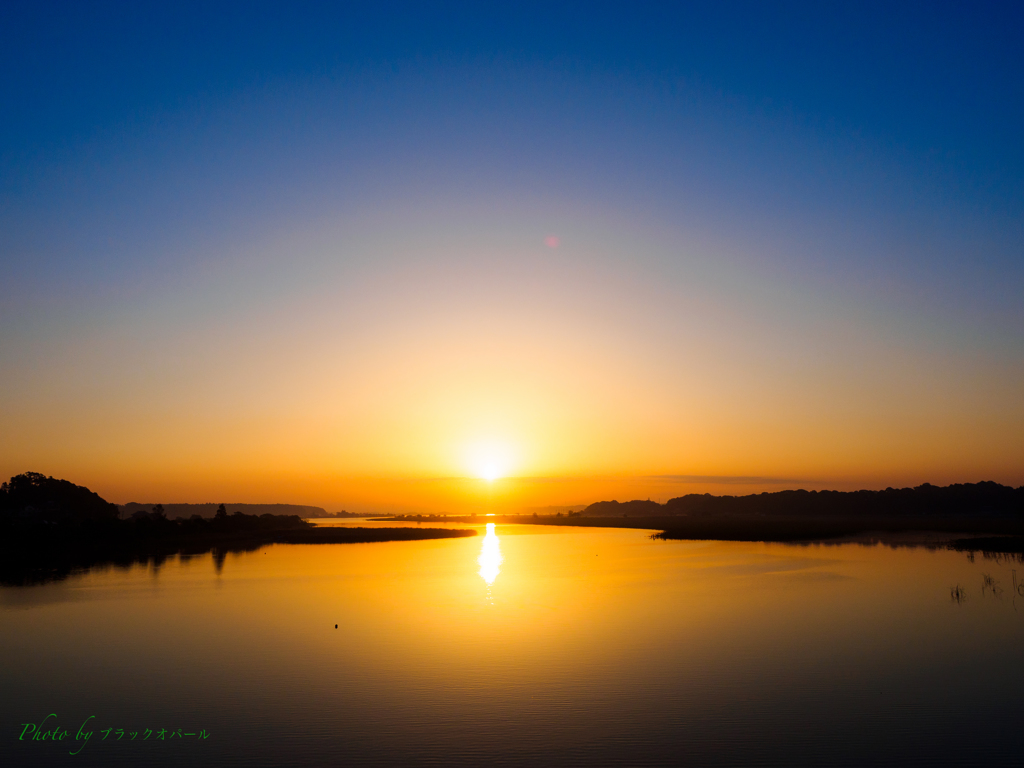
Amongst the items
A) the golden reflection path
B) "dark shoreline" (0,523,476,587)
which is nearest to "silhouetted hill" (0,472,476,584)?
"dark shoreline" (0,523,476,587)

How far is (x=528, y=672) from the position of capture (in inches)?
815

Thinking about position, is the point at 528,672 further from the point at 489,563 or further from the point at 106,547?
the point at 106,547

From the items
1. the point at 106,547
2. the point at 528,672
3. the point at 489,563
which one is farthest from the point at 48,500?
the point at 528,672

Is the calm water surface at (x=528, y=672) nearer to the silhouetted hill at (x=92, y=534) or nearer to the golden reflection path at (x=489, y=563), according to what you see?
the golden reflection path at (x=489, y=563)

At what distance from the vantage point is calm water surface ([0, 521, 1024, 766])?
14.6 meters

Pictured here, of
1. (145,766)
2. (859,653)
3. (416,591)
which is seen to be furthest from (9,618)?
(859,653)

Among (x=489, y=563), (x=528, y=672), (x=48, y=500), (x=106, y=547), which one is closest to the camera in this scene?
(x=528, y=672)

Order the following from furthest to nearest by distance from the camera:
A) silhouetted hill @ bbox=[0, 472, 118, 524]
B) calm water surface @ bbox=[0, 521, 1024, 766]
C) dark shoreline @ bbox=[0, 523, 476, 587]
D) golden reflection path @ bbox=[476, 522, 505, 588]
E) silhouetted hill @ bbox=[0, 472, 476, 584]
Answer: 1. silhouetted hill @ bbox=[0, 472, 118, 524]
2. silhouetted hill @ bbox=[0, 472, 476, 584]
3. dark shoreline @ bbox=[0, 523, 476, 587]
4. golden reflection path @ bbox=[476, 522, 505, 588]
5. calm water surface @ bbox=[0, 521, 1024, 766]

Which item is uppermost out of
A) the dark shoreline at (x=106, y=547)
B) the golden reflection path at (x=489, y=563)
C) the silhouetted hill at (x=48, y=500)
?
the silhouetted hill at (x=48, y=500)

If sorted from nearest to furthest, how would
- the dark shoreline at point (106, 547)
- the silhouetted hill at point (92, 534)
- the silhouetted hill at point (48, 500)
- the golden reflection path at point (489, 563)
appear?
the golden reflection path at point (489, 563)
the dark shoreline at point (106, 547)
the silhouetted hill at point (92, 534)
the silhouetted hill at point (48, 500)

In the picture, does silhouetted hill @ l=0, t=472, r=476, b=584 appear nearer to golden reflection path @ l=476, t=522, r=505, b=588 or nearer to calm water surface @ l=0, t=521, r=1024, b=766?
calm water surface @ l=0, t=521, r=1024, b=766

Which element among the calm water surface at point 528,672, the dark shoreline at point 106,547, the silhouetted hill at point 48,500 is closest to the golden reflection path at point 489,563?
the calm water surface at point 528,672

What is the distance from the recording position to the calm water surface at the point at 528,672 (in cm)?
1462

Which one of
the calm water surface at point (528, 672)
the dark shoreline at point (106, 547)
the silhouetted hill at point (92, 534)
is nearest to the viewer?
the calm water surface at point (528, 672)
